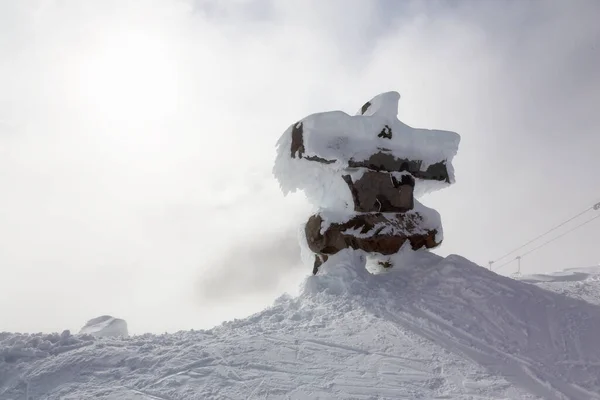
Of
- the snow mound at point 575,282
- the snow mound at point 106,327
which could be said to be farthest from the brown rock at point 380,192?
the snow mound at point 106,327

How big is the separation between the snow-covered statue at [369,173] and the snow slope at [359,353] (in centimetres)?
91

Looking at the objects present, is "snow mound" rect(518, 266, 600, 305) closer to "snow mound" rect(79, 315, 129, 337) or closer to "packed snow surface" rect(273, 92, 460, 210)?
"packed snow surface" rect(273, 92, 460, 210)

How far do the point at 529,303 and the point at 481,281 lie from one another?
23.8 inches

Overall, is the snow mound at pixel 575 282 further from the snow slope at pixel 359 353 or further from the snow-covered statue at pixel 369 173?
the snow-covered statue at pixel 369 173

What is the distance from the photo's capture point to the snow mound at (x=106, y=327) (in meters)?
6.24

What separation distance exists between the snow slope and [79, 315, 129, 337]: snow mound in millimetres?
1631

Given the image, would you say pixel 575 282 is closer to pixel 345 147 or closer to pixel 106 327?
pixel 345 147

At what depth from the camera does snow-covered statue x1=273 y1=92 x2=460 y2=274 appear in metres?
6.50

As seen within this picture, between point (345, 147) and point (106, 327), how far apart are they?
4.24m

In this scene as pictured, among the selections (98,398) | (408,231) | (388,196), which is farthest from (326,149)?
(98,398)

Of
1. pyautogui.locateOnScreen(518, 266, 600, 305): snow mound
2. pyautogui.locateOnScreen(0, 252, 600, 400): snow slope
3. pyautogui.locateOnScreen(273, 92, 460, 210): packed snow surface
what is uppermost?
pyautogui.locateOnScreen(273, 92, 460, 210): packed snow surface

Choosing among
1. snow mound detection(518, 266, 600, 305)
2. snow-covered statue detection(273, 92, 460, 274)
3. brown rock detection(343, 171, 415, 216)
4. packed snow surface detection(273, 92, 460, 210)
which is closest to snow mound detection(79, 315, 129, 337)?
snow-covered statue detection(273, 92, 460, 274)

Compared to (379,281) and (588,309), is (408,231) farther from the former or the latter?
(588,309)

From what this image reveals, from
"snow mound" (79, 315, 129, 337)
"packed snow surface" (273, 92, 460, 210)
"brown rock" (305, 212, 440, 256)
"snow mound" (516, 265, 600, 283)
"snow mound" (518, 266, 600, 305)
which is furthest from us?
"snow mound" (516, 265, 600, 283)
